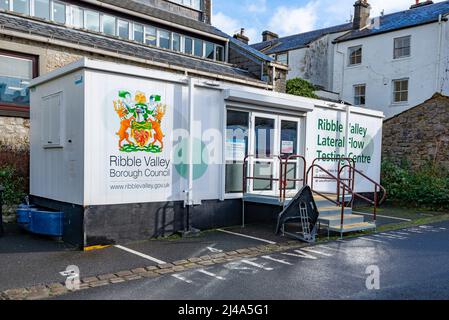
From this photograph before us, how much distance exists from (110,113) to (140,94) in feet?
2.37

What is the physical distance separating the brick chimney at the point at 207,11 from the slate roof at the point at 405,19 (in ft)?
37.4

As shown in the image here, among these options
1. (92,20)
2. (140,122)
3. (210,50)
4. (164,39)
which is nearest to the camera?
(140,122)

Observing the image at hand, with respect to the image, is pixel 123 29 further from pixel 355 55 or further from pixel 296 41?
pixel 296 41

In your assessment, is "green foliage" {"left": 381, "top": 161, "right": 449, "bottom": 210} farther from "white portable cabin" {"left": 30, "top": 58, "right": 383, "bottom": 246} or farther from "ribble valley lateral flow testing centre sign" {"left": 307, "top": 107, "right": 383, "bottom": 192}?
"white portable cabin" {"left": 30, "top": 58, "right": 383, "bottom": 246}

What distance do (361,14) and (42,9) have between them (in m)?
22.0

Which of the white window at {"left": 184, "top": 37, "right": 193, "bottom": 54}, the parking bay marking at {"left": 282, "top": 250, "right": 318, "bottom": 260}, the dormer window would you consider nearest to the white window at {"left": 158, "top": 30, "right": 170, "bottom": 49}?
the dormer window

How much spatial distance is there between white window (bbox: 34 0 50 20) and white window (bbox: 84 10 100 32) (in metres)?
1.43

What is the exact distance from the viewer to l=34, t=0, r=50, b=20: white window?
45.8 feet

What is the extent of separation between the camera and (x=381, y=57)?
26.3 meters

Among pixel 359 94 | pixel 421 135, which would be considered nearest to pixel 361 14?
pixel 359 94

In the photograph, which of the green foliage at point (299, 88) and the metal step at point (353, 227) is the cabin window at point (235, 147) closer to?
the metal step at point (353, 227)
